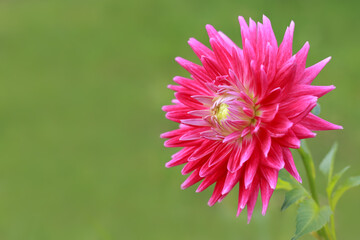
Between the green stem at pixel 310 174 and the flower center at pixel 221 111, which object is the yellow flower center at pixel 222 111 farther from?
the green stem at pixel 310 174

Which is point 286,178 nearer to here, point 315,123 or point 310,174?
point 310,174

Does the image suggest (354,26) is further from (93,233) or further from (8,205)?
(8,205)

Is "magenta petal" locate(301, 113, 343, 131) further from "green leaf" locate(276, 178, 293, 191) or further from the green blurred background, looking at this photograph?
the green blurred background

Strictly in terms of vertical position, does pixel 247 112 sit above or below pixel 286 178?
above

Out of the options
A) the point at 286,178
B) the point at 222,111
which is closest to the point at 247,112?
the point at 222,111

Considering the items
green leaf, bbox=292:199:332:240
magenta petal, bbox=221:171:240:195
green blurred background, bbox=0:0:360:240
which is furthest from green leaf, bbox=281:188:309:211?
green blurred background, bbox=0:0:360:240

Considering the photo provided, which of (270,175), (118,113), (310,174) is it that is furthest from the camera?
(118,113)

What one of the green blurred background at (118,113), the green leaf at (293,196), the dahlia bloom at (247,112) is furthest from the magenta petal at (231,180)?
the green blurred background at (118,113)
